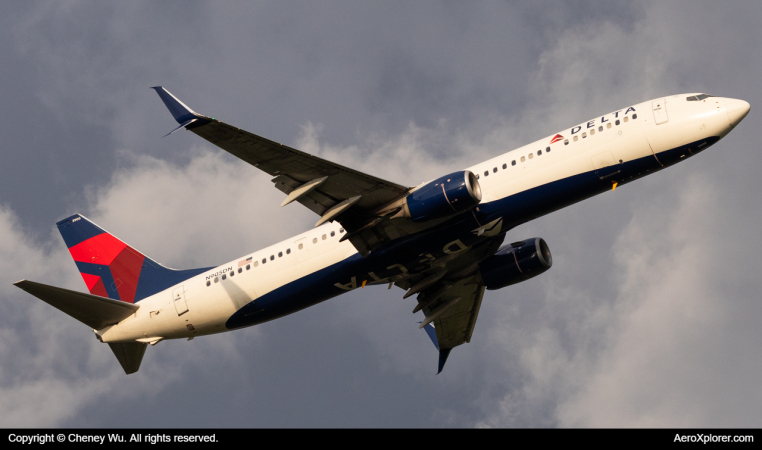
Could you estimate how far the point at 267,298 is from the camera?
Result: 4100 centimetres

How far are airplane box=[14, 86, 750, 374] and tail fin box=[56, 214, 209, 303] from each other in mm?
142

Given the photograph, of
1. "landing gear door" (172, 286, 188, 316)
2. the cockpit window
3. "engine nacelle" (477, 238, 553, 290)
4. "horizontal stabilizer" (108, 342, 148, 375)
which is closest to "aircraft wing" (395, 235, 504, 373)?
"engine nacelle" (477, 238, 553, 290)

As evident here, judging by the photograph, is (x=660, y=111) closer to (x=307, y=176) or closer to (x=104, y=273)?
(x=307, y=176)

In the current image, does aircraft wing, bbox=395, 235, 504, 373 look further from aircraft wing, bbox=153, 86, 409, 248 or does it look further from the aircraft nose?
the aircraft nose

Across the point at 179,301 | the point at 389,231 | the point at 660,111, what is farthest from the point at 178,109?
the point at 660,111

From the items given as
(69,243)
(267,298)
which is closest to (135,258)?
(69,243)

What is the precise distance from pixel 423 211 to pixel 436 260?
532 centimetres

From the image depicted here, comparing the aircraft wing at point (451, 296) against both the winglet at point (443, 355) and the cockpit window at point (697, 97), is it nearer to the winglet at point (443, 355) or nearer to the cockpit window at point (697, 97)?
the winglet at point (443, 355)

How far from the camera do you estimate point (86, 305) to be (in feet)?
136

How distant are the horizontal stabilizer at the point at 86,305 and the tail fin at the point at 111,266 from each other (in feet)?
A: 6.93

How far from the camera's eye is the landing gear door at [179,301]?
4256cm

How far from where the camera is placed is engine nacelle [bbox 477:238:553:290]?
4253 cm

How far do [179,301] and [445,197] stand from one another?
1799 centimetres

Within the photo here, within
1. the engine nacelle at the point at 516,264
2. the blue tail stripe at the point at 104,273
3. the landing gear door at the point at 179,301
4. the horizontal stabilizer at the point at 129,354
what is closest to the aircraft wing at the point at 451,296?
the engine nacelle at the point at 516,264
